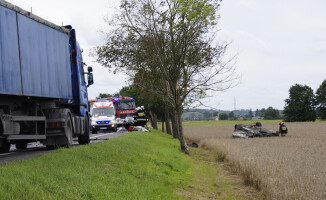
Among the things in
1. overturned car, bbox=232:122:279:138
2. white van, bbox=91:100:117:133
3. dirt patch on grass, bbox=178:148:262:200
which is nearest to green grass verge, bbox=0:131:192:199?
dirt patch on grass, bbox=178:148:262:200

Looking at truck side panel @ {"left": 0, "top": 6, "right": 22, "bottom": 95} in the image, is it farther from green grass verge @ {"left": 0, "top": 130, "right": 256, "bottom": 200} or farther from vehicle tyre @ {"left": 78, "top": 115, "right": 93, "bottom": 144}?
vehicle tyre @ {"left": 78, "top": 115, "right": 93, "bottom": 144}

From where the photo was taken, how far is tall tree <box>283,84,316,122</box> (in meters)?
92.4

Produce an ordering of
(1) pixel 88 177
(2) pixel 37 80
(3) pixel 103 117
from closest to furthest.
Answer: (1) pixel 88 177 < (2) pixel 37 80 < (3) pixel 103 117

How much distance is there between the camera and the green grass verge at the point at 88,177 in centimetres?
557

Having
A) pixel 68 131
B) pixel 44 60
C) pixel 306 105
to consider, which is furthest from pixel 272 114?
pixel 44 60

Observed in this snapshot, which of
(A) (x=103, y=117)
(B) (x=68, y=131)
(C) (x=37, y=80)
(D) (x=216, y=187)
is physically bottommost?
(D) (x=216, y=187)

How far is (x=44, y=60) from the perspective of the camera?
429 inches

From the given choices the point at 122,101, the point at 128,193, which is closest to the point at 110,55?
the point at 128,193

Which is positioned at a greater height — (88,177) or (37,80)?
(37,80)

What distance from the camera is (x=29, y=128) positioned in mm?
10500

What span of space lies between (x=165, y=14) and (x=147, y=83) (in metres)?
3.83

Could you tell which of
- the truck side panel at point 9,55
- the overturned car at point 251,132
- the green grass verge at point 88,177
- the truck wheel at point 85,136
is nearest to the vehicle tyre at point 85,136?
the truck wheel at point 85,136

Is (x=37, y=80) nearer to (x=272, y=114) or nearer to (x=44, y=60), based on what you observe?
(x=44, y=60)

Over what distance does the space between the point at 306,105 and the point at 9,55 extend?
94.2 metres
